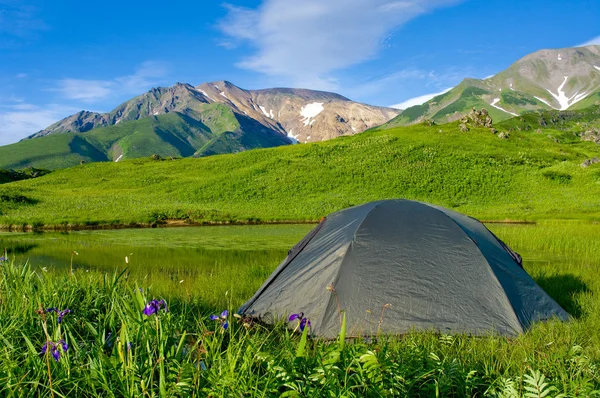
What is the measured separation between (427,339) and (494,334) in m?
1.44

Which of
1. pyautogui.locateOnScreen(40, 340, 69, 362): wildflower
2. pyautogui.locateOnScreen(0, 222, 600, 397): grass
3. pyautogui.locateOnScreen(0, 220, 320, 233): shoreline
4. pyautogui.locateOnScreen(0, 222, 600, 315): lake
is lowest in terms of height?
pyautogui.locateOnScreen(0, 222, 600, 315): lake

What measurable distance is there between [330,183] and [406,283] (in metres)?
40.4

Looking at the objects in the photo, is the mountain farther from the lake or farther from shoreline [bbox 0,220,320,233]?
the lake

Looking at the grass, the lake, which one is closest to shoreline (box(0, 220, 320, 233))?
the lake

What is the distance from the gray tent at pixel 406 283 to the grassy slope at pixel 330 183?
24139mm

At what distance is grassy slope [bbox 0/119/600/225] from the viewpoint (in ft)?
111

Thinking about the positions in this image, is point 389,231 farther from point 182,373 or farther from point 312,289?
point 182,373

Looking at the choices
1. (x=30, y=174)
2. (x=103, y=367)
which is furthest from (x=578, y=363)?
(x=30, y=174)

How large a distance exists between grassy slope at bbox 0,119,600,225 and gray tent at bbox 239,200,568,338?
79.2ft

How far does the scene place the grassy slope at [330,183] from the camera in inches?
1329

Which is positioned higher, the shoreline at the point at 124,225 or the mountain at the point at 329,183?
the mountain at the point at 329,183

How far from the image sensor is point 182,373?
11.3 feet

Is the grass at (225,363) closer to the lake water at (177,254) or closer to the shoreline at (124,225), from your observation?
the lake water at (177,254)

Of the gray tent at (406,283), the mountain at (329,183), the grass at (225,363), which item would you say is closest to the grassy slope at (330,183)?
the mountain at (329,183)
